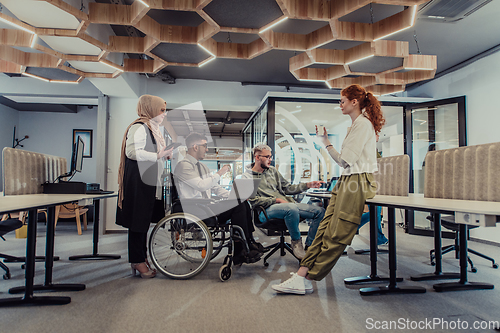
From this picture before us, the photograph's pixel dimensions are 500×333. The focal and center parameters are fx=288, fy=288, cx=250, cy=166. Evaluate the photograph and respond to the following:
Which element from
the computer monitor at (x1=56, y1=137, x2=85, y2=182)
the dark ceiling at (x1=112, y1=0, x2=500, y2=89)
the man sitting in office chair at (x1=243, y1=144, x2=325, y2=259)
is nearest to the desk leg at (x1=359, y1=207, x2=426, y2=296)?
the man sitting in office chair at (x1=243, y1=144, x2=325, y2=259)

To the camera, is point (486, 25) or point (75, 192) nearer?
point (75, 192)

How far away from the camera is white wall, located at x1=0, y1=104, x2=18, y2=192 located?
20.2 feet

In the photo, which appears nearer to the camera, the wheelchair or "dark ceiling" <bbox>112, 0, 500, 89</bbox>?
the wheelchair

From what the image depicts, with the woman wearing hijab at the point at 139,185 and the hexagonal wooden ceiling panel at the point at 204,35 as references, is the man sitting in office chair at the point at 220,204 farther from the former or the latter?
the hexagonal wooden ceiling panel at the point at 204,35

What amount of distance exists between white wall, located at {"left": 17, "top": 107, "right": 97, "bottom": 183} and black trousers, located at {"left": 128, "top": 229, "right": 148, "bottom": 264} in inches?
206

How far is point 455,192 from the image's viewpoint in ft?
7.78

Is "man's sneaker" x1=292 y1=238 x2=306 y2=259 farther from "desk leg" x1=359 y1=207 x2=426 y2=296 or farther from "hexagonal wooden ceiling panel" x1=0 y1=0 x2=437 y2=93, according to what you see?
"hexagonal wooden ceiling panel" x1=0 y1=0 x2=437 y2=93

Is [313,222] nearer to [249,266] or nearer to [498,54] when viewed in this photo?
[249,266]

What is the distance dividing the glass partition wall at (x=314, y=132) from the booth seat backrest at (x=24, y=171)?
3.23 meters

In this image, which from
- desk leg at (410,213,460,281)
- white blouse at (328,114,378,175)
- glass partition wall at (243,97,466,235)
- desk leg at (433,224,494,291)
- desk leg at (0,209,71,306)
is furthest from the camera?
glass partition wall at (243,97,466,235)

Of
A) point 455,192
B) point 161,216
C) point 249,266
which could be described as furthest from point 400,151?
point 161,216

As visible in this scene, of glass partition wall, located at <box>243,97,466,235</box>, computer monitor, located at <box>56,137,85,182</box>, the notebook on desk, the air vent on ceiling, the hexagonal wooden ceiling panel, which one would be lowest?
the notebook on desk

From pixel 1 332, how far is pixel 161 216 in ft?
3.91

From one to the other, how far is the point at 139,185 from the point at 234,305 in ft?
3.78
